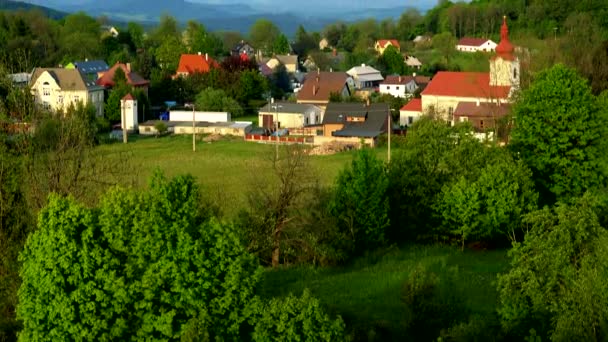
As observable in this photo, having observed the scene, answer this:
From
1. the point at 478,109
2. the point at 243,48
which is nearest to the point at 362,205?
the point at 478,109

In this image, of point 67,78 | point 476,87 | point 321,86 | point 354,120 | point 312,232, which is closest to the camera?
Answer: point 312,232

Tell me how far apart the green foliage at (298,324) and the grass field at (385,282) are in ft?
6.25

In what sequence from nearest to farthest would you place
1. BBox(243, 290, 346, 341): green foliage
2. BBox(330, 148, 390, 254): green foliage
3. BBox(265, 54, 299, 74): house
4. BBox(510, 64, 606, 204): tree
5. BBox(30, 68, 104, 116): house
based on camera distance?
BBox(243, 290, 346, 341): green foliage, BBox(330, 148, 390, 254): green foliage, BBox(510, 64, 606, 204): tree, BBox(30, 68, 104, 116): house, BBox(265, 54, 299, 74): house

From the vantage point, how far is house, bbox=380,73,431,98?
4141 centimetres

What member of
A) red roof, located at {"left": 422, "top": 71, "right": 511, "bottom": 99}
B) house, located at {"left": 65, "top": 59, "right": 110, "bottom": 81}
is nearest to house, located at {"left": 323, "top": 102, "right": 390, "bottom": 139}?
red roof, located at {"left": 422, "top": 71, "right": 511, "bottom": 99}

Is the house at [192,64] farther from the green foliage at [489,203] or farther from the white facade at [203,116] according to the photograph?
the green foliage at [489,203]

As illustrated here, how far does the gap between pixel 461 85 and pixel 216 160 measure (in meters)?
11.7

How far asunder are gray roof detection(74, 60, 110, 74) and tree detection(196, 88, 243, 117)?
9.38 m

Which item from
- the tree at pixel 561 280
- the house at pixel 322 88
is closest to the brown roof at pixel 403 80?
the house at pixel 322 88

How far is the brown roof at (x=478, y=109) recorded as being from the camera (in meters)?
28.3

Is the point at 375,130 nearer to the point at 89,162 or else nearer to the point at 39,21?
the point at 89,162

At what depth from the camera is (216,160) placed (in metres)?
25.8

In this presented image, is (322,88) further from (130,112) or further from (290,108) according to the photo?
(130,112)

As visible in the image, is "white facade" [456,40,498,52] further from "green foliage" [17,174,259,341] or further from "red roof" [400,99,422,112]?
"green foliage" [17,174,259,341]
